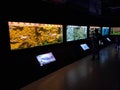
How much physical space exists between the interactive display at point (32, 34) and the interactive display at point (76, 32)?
2.68 feet

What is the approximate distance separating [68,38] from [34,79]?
2955 millimetres

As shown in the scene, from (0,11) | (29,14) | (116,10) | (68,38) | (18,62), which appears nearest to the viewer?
(0,11)

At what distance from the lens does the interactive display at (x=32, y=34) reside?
3.98 metres

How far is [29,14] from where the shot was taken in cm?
445

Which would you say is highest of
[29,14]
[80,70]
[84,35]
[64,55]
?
[29,14]

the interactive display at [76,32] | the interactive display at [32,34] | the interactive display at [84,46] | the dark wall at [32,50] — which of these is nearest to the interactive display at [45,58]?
the dark wall at [32,50]

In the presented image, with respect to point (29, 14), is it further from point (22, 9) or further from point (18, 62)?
point (18, 62)

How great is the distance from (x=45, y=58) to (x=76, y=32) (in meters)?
3.05

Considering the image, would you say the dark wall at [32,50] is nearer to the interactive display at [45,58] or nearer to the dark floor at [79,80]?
the interactive display at [45,58]

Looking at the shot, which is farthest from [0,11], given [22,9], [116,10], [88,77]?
[116,10]

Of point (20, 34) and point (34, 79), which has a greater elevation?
point (20, 34)

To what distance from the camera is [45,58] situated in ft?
16.8

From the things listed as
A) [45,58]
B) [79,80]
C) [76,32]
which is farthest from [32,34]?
[76,32]

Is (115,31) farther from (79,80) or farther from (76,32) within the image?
(79,80)
